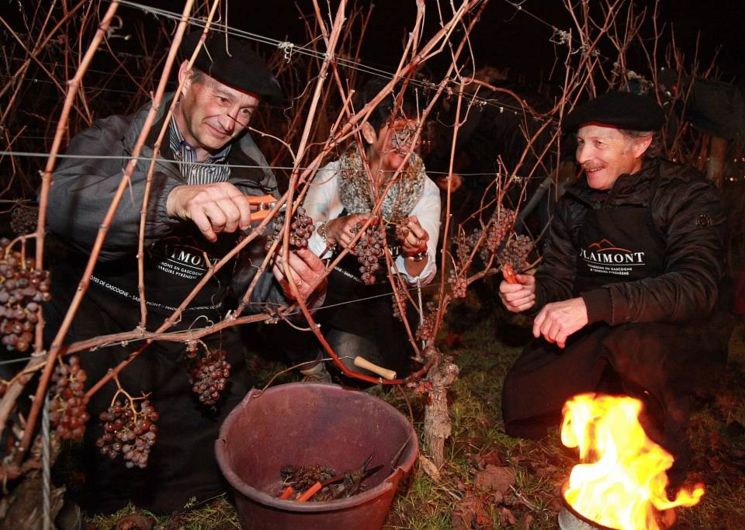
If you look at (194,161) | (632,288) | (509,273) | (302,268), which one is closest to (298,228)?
(302,268)

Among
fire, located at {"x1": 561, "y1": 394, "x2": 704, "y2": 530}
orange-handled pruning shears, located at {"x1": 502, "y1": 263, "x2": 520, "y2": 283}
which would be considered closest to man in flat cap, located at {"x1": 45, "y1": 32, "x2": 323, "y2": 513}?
orange-handled pruning shears, located at {"x1": 502, "y1": 263, "x2": 520, "y2": 283}

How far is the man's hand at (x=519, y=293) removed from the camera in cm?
273

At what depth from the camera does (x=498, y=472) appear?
2727mm

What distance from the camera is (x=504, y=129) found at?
415cm

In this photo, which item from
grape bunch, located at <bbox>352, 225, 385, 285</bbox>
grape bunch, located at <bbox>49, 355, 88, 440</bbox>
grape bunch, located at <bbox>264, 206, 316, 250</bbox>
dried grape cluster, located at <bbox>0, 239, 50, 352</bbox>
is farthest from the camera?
grape bunch, located at <bbox>352, 225, 385, 285</bbox>

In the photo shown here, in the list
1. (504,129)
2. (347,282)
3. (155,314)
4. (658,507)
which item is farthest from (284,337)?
(504,129)

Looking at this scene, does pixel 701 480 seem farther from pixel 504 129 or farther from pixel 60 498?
pixel 60 498

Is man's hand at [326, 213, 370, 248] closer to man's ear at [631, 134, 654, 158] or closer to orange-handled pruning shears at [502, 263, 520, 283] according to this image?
orange-handled pruning shears at [502, 263, 520, 283]

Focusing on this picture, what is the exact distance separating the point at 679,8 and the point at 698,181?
35.3ft

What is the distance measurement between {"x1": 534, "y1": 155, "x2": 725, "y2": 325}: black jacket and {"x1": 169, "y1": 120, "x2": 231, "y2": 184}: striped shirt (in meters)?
1.75

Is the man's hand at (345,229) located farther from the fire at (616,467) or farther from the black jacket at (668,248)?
the fire at (616,467)

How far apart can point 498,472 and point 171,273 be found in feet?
6.20

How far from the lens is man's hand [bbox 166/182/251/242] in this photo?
154 cm

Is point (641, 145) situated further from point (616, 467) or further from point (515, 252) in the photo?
point (616, 467)
